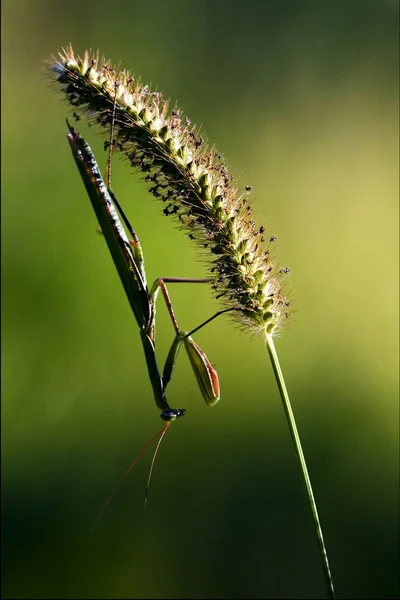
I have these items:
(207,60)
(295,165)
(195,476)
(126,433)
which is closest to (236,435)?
(195,476)

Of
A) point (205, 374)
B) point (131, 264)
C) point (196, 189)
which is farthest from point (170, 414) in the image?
point (196, 189)

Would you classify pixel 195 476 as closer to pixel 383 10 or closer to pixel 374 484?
pixel 374 484

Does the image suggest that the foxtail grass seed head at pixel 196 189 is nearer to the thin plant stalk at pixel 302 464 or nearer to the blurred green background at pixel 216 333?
the thin plant stalk at pixel 302 464

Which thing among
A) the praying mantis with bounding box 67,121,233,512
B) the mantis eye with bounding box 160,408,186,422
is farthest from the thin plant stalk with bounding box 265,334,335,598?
the mantis eye with bounding box 160,408,186,422

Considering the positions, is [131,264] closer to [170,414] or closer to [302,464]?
[170,414]

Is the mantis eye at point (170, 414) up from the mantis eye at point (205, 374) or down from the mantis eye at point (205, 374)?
down

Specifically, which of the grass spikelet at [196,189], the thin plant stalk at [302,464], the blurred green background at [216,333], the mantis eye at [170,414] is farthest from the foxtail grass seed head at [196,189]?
the blurred green background at [216,333]
